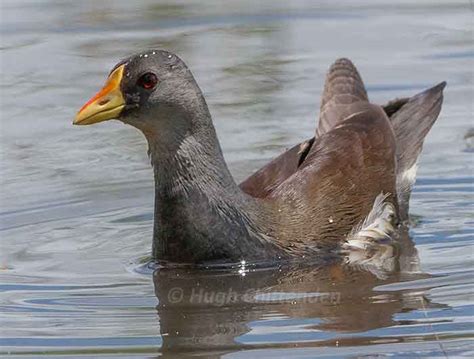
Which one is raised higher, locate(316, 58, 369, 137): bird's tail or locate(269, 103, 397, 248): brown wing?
locate(316, 58, 369, 137): bird's tail

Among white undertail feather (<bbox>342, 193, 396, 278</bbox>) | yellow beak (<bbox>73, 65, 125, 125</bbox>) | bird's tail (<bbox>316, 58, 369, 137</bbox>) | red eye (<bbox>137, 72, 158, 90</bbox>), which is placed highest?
red eye (<bbox>137, 72, 158, 90</bbox>)

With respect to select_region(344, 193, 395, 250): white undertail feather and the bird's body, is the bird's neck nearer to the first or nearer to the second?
the bird's body

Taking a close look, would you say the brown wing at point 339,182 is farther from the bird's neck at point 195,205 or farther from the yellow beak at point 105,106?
the yellow beak at point 105,106

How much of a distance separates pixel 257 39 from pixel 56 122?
271cm

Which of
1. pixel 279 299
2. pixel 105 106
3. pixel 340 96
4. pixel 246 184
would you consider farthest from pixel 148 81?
pixel 340 96

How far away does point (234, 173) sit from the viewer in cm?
1073

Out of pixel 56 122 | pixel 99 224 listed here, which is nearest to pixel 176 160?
pixel 99 224

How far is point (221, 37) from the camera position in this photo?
14.0 m

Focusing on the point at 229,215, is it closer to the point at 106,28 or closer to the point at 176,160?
the point at 176,160

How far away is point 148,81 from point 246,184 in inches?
50.1

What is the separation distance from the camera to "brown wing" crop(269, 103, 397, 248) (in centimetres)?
916

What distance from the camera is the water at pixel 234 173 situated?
25.0 feet

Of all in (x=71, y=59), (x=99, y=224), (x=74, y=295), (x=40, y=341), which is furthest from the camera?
(x=71, y=59)

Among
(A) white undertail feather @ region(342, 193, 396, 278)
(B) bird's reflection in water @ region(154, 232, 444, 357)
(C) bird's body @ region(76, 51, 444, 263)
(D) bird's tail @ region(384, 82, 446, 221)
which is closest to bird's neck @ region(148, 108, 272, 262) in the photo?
(C) bird's body @ region(76, 51, 444, 263)
